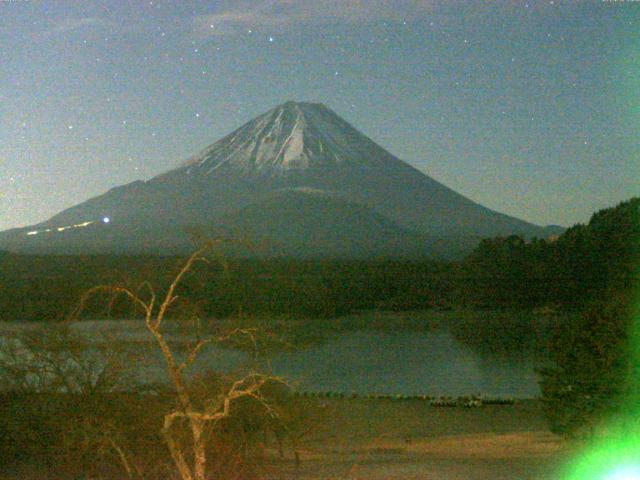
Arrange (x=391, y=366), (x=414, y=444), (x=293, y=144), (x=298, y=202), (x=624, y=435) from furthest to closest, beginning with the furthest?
(x=293, y=144), (x=298, y=202), (x=391, y=366), (x=414, y=444), (x=624, y=435)

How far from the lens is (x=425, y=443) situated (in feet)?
46.0

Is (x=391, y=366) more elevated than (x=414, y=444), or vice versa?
(x=414, y=444)

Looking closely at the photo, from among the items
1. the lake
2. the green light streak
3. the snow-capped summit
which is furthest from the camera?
the snow-capped summit

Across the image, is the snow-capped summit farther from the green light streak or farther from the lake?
the green light streak

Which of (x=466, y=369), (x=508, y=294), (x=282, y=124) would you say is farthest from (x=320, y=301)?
(x=282, y=124)

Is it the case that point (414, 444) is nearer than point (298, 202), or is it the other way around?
point (414, 444)

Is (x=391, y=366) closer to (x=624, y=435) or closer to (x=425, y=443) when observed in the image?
(x=425, y=443)

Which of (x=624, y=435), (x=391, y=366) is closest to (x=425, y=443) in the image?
(x=624, y=435)

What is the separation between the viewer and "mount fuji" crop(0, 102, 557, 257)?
64.9m

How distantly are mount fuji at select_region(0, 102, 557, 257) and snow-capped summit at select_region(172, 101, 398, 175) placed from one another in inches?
4.6

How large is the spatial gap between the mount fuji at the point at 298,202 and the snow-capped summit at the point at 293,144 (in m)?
0.12

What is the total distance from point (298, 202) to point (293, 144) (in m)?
14.5

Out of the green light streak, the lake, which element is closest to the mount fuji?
the lake

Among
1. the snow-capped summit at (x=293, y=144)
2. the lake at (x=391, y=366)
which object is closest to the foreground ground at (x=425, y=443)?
the lake at (x=391, y=366)
